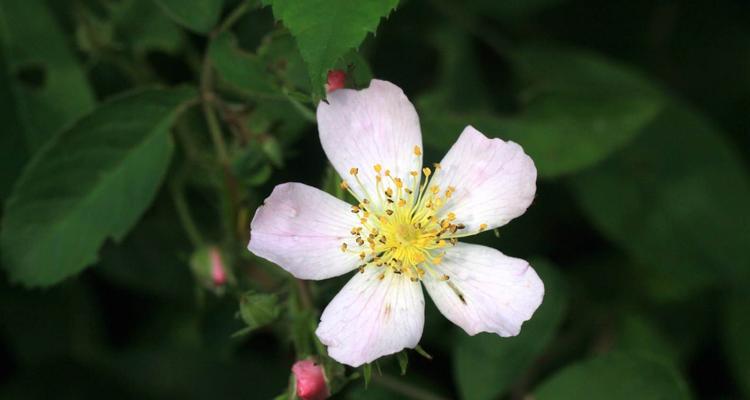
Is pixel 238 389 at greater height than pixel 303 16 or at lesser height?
lesser

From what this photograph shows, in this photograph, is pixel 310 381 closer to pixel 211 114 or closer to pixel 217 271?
pixel 217 271

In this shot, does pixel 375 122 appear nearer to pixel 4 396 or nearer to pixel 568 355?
pixel 568 355

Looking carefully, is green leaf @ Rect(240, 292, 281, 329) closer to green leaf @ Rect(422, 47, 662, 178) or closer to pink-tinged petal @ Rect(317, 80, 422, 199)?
pink-tinged petal @ Rect(317, 80, 422, 199)

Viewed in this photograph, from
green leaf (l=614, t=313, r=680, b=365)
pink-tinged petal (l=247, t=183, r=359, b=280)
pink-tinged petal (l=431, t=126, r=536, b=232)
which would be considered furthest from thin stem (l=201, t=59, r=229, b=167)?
green leaf (l=614, t=313, r=680, b=365)

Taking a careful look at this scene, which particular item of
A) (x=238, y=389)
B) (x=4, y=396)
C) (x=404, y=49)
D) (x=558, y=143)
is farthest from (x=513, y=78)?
(x=4, y=396)

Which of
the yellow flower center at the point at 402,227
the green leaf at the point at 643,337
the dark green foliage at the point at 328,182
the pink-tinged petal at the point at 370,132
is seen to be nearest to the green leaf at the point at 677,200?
the dark green foliage at the point at 328,182

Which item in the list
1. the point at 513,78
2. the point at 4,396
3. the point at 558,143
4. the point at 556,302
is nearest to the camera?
the point at 556,302
